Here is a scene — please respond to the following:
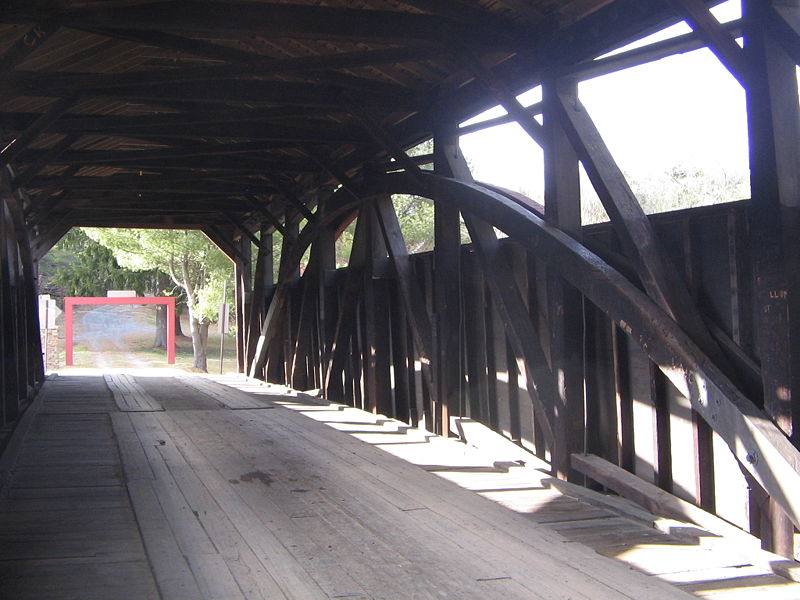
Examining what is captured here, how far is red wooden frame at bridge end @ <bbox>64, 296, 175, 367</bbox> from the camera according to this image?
26.9 metres

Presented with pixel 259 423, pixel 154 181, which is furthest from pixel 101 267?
pixel 259 423

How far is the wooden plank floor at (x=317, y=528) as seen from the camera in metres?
3.37

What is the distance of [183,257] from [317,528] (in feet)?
72.2

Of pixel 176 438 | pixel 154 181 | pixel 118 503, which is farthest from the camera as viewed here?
pixel 154 181

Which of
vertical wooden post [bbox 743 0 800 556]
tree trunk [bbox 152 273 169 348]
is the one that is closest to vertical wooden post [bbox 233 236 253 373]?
vertical wooden post [bbox 743 0 800 556]

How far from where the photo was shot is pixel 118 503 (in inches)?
186

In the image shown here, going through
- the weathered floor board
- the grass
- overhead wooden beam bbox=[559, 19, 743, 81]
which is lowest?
the grass

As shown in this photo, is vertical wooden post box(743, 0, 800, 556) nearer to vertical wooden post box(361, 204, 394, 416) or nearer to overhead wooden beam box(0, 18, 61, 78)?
overhead wooden beam box(0, 18, 61, 78)

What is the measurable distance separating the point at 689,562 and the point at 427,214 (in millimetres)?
21166

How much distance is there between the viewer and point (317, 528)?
423 cm

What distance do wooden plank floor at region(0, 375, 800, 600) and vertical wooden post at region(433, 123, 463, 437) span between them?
424 mm

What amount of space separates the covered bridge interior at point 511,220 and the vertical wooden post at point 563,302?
1 centimetres

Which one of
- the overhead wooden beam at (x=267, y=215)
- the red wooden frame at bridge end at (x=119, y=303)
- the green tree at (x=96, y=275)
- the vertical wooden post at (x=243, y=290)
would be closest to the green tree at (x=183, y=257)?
the red wooden frame at bridge end at (x=119, y=303)

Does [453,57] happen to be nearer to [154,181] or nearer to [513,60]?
[513,60]
